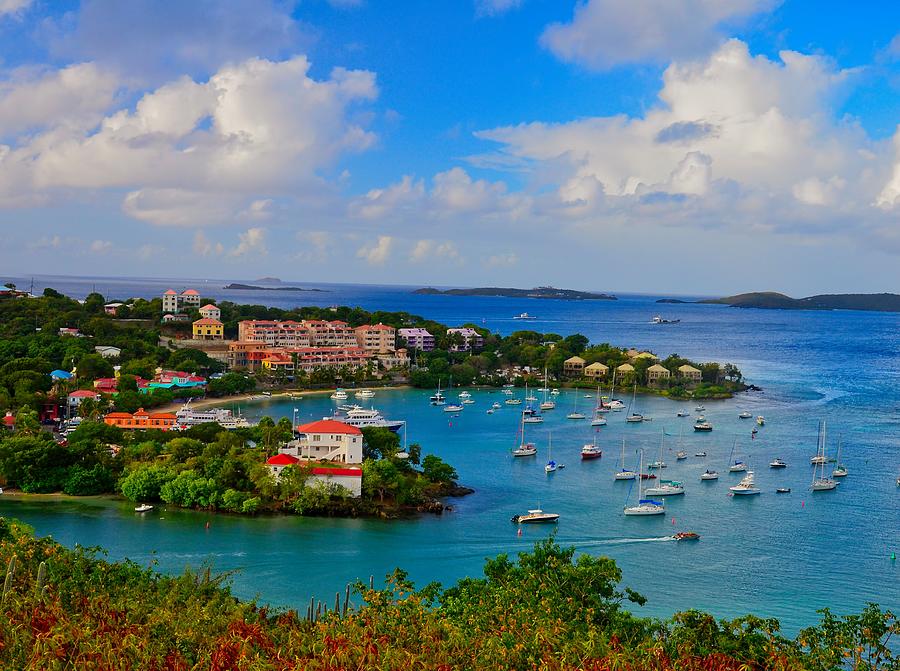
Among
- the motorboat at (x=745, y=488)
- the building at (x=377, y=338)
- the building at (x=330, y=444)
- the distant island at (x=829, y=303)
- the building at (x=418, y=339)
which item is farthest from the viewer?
the distant island at (x=829, y=303)

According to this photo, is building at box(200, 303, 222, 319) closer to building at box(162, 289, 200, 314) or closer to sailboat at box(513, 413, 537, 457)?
building at box(162, 289, 200, 314)

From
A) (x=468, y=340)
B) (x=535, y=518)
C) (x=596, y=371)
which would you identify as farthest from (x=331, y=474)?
(x=468, y=340)

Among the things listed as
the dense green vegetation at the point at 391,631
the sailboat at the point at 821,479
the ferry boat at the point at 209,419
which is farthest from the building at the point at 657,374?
the dense green vegetation at the point at 391,631

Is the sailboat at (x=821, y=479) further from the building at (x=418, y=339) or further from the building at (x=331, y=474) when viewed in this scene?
the building at (x=418, y=339)

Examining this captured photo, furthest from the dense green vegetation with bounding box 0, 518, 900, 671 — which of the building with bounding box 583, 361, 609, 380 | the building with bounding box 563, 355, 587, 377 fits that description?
the building with bounding box 563, 355, 587, 377

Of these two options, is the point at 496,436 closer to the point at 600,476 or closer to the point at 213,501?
the point at 600,476
